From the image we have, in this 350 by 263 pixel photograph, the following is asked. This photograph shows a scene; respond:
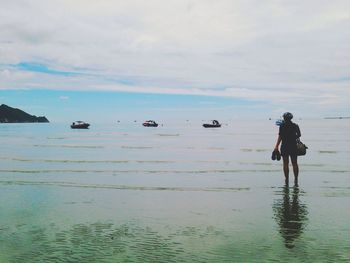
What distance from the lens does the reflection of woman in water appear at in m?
7.45

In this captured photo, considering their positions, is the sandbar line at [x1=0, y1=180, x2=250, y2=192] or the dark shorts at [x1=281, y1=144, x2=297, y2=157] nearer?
the dark shorts at [x1=281, y1=144, x2=297, y2=157]

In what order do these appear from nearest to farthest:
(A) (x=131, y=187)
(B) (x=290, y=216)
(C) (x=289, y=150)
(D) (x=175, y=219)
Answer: (D) (x=175, y=219) < (B) (x=290, y=216) < (C) (x=289, y=150) < (A) (x=131, y=187)

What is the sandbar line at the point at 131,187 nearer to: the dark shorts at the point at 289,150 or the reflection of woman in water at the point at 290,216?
the dark shorts at the point at 289,150

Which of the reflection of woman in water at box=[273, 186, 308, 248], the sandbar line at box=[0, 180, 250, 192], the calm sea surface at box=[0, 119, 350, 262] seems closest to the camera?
the calm sea surface at box=[0, 119, 350, 262]

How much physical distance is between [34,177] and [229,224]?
10783 mm

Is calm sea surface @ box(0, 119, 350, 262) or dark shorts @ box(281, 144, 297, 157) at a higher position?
dark shorts @ box(281, 144, 297, 157)

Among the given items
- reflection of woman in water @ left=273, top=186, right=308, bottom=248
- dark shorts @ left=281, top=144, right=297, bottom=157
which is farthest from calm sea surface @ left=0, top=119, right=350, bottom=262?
dark shorts @ left=281, top=144, right=297, bottom=157

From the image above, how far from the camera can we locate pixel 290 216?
907 cm

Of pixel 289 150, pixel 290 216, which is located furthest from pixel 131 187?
pixel 290 216

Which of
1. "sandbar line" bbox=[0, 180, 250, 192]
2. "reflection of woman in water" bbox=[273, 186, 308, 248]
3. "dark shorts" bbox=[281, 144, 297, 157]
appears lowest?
"sandbar line" bbox=[0, 180, 250, 192]

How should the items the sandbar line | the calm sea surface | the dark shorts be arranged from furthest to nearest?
the sandbar line
the dark shorts
the calm sea surface

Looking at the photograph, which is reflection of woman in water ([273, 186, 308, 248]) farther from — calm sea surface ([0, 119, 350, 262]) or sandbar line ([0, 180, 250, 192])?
sandbar line ([0, 180, 250, 192])

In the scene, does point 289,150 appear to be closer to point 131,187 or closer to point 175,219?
point 131,187

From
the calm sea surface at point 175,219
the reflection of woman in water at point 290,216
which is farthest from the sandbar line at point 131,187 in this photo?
the reflection of woman in water at point 290,216
